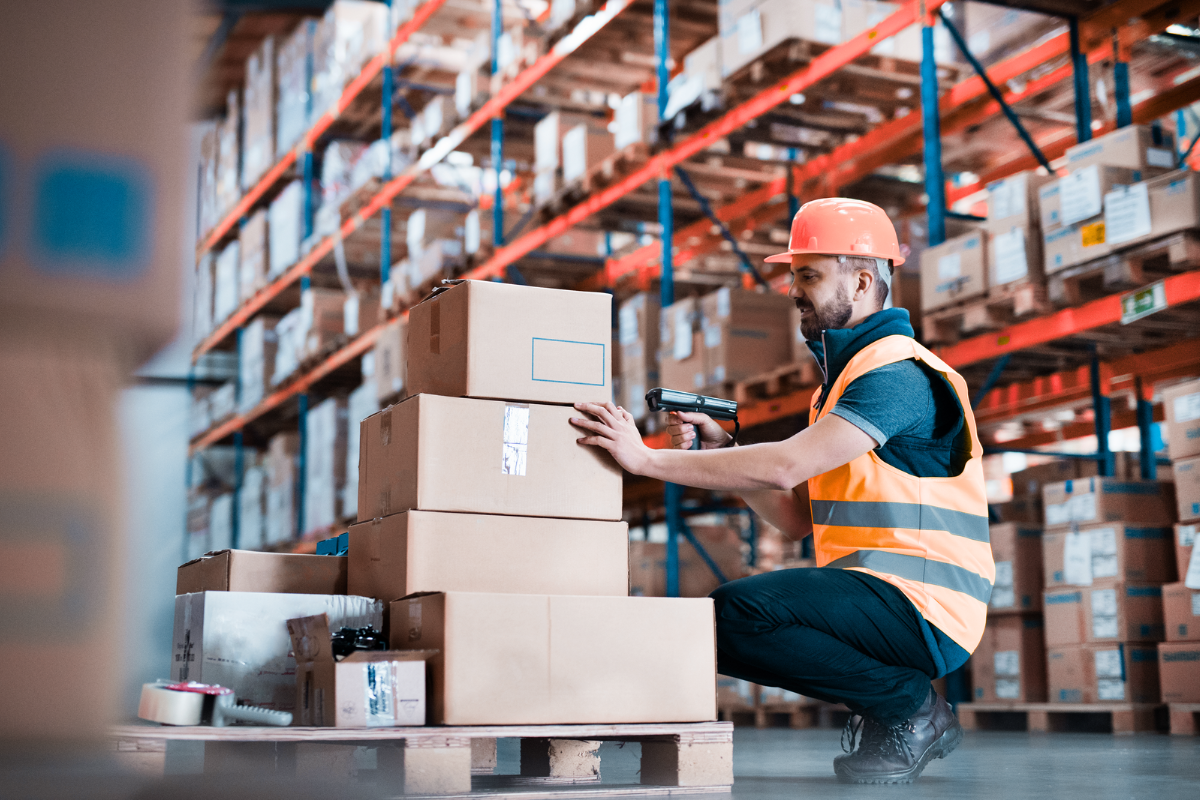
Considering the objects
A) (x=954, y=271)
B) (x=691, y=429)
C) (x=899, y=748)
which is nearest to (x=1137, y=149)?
(x=954, y=271)

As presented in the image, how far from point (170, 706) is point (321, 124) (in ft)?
33.4

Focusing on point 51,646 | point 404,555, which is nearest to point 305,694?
point 404,555

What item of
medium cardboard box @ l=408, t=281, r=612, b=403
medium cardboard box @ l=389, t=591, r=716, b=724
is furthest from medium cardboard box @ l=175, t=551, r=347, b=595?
medium cardboard box @ l=408, t=281, r=612, b=403

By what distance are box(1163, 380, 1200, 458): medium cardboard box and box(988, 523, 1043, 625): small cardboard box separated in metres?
0.95

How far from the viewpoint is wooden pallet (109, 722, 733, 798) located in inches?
Answer: 81.3

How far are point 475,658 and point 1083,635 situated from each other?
13.0 ft

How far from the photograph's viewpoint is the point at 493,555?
8.14 ft

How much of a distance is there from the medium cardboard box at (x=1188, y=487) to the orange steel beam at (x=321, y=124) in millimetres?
6926

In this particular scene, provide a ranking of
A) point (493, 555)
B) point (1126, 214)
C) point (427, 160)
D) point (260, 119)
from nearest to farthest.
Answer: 1. point (493, 555)
2. point (1126, 214)
3. point (427, 160)
4. point (260, 119)

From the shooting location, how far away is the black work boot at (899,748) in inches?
99.4

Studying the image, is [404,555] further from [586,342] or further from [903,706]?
[903,706]

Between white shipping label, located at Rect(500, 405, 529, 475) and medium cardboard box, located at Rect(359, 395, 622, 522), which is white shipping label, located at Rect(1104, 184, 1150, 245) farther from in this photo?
white shipping label, located at Rect(500, 405, 529, 475)

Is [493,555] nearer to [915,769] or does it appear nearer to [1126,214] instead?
[915,769]

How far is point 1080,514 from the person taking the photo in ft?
18.0
